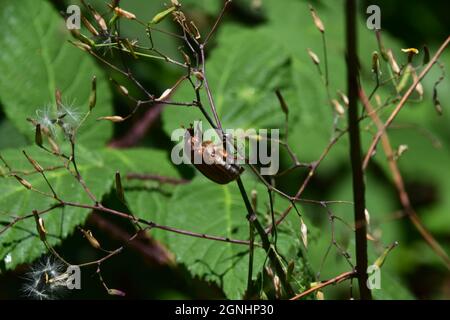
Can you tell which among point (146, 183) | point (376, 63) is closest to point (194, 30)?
point (376, 63)

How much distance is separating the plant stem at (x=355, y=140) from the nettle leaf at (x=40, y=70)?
2.94ft

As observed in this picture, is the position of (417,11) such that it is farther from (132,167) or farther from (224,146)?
(224,146)

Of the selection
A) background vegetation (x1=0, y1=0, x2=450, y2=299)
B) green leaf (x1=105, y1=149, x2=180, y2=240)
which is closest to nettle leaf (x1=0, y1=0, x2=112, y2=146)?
background vegetation (x1=0, y1=0, x2=450, y2=299)

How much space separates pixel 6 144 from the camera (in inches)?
83.0

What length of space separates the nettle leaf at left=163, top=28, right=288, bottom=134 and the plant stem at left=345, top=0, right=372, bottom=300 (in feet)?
2.45

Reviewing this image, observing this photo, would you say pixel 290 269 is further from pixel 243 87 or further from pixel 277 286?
pixel 243 87

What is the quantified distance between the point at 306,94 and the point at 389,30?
137 centimetres

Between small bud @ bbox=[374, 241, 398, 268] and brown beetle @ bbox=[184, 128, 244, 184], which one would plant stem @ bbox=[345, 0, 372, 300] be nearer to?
small bud @ bbox=[374, 241, 398, 268]

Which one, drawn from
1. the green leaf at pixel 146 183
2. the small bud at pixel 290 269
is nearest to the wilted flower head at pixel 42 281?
the green leaf at pixel 146 183

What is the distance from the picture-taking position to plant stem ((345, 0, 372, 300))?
0.96m

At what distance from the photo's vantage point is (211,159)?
121 centimetres

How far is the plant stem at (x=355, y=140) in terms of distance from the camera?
96 centimetres

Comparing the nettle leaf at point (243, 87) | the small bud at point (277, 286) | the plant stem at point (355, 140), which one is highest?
the nettle leaf at point (243, 87)

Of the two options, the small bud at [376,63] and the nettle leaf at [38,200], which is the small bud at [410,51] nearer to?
the small bud at [376,63]
